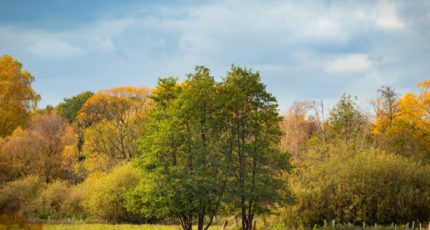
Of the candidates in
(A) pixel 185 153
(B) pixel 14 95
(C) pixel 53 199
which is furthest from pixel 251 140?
(B) pixel 14 95

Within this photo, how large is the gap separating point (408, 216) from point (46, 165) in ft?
109

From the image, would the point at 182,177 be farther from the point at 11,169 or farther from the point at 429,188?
the point at 11,169

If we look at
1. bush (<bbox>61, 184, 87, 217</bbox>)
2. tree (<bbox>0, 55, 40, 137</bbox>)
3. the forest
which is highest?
tree (<bbox>0, 55, 40, 137</bbox>)

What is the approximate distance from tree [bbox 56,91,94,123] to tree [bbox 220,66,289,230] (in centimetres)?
5129

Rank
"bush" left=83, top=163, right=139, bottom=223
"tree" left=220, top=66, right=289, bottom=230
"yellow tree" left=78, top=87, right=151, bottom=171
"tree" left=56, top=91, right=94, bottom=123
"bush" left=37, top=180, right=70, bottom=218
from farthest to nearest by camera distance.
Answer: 1. "tree" left=56, top=91, right=94, bottom=123
2. "yellow tree" left=78, top=87, right=151, bottom=171
3. "bush" left=37, top=180, right=70, bottom=218
4. "bush" left=83, top=163, right=139, bottom=223
5. "tree" left=220, top=66, right=289, bottom=230

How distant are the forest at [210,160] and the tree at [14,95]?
132 mm

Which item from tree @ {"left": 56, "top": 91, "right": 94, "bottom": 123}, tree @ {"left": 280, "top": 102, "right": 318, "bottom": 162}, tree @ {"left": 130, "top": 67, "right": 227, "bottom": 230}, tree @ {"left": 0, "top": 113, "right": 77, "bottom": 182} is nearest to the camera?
tree @ {"left": 130, "top": 67, "right": 227, "bottom": 230}

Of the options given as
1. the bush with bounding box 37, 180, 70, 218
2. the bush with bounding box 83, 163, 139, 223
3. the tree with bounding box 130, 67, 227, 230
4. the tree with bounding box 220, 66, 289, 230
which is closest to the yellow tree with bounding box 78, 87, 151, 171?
the bush with bounding box 37, 180, 70, 218

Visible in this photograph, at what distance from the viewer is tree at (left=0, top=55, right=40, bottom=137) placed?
5262cm

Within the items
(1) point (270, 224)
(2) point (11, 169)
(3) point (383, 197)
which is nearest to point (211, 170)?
(1) point (270, 224)

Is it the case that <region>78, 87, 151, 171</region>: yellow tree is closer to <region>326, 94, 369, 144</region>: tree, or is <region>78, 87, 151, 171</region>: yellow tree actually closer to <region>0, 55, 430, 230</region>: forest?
<region>0, 55, 430, 230</region>: forest

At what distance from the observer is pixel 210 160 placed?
2870cm

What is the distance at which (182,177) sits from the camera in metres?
28.1

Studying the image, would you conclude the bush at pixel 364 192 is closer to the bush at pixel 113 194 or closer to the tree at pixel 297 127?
the bush at pixel 113 194
